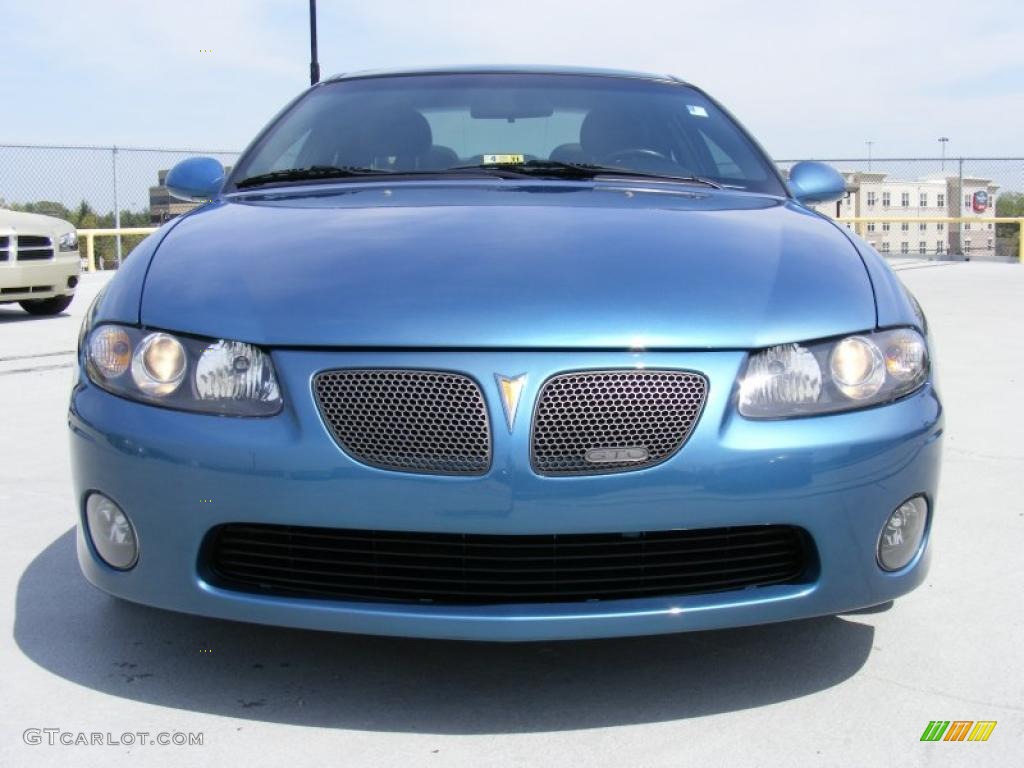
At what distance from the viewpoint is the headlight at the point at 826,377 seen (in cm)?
240

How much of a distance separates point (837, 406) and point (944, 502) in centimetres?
199

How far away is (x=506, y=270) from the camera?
254 cm

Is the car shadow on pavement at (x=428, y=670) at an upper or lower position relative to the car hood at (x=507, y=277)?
lower

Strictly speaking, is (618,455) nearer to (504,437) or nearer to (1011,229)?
(504,437)

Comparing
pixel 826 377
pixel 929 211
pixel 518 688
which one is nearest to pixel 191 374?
pixel 518 688

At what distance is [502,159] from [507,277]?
136cm

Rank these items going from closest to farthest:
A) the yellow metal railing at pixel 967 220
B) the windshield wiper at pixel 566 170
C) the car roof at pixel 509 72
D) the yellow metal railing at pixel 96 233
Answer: the windshield wiper at pixel 566 170 → the car roof at pixel 509 72 → the yellow metal railing at pixel 96 233 → the yellow metal railing at pixel 967 220

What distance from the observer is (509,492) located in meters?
2.25

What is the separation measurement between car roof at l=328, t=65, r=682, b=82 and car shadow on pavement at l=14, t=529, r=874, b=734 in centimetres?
212

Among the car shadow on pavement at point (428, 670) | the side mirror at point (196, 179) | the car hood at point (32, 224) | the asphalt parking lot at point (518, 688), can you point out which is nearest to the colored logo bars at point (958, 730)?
the asphalt parking lot at point (518, 688)

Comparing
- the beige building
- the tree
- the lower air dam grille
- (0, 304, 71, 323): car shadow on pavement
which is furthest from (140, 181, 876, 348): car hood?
the tree

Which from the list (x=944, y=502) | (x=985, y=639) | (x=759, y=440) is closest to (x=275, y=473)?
(x=759, y=440)

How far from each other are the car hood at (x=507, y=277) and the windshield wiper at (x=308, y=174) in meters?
0.53

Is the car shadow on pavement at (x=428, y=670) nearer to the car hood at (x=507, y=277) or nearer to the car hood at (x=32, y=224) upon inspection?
the car hood at (x=507, y=277)
